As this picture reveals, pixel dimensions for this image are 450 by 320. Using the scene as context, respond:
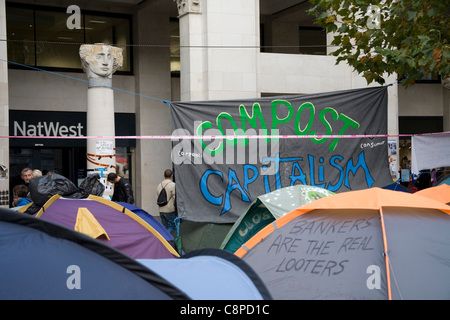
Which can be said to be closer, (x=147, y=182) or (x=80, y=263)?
(x=80, y=263)

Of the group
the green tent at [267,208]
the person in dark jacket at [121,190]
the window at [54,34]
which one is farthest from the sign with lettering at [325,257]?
the window at [54,34]

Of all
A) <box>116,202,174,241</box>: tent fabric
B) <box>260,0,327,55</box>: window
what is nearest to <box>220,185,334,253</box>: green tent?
<box>116,202,174,241</box>: tent fabric

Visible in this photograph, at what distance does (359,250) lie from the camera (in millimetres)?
6043

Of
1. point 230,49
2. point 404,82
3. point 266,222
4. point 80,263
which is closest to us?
point 80,263

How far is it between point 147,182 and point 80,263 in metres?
19.1

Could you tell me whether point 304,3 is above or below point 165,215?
above

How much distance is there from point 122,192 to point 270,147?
122 inches

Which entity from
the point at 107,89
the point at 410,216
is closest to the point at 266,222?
the point at 410,216

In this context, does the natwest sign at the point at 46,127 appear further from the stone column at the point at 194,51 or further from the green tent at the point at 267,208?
the green tent at the point at 267,208

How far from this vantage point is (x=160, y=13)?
23.2 meters

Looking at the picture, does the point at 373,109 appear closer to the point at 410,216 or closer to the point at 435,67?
the point at 435,67
